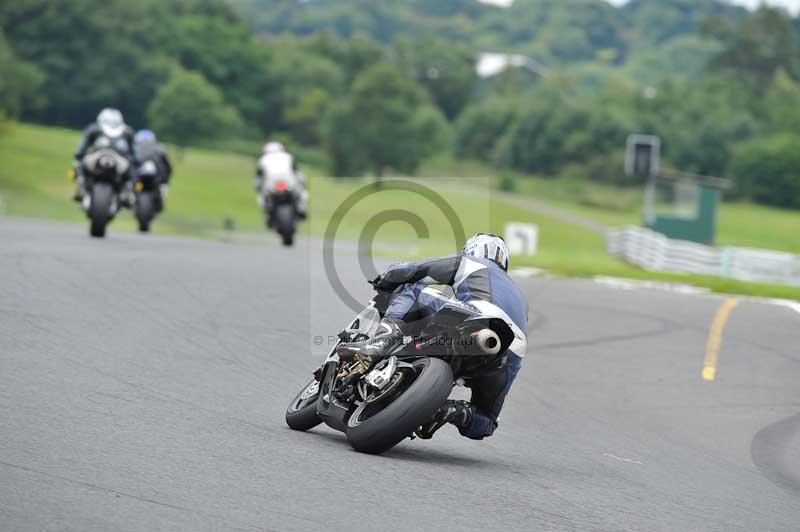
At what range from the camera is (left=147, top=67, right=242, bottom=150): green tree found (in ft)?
304

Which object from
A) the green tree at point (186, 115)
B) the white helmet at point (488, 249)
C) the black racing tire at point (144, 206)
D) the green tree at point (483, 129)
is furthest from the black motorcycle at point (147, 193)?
the green tree at point (483, 129)

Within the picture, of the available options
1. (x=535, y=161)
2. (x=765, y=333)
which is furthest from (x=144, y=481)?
(x=535, y=161)

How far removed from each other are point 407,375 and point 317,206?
190 feet

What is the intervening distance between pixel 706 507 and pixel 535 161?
4274 inches

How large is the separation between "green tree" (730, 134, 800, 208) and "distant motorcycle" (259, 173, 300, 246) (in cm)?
8354

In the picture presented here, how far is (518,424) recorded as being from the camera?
973 cm

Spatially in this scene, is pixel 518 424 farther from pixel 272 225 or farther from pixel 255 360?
pixel 272 225

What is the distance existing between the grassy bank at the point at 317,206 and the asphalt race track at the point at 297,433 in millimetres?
26957

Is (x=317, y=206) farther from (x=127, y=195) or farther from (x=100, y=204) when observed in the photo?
(x=100, y=204)

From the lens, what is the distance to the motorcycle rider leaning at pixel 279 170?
21.3m

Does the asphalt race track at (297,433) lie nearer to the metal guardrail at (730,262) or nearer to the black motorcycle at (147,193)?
the black motorcycle at (147,193)

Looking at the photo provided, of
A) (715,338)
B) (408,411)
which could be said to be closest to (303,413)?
(408,411)

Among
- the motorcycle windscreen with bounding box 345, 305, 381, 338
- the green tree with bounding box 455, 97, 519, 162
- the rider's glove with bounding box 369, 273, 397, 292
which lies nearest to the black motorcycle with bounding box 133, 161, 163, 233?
the motorcycle windscreen with bounding box 345, 305, 381, 338

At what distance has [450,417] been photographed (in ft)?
24.3
